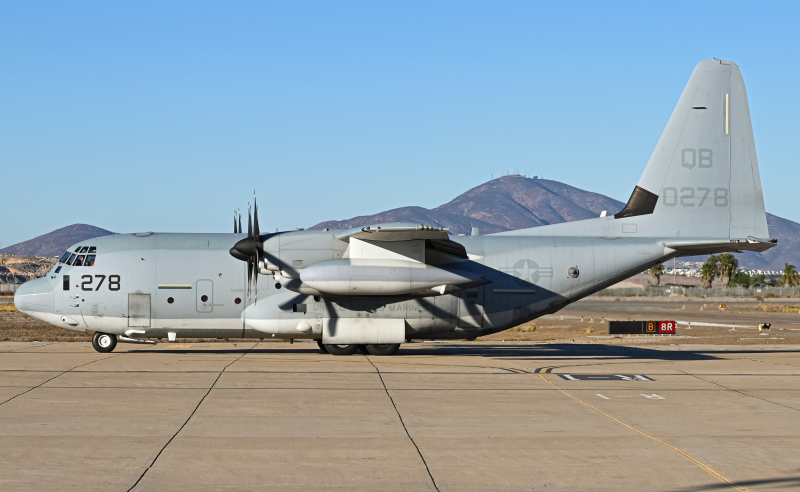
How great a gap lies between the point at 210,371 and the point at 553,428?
10.6 metres

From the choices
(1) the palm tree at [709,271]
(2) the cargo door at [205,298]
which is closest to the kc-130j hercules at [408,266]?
(2) the cargo door at [205,298]

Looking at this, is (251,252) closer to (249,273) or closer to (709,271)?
(249,273)

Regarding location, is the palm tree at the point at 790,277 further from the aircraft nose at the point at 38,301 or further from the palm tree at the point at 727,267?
the aircraft nose at the point at 38,301

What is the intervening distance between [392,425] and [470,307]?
1240 centimetres

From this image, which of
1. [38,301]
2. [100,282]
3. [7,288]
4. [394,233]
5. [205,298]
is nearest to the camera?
[394,233]

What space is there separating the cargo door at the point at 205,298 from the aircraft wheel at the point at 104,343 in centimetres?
351

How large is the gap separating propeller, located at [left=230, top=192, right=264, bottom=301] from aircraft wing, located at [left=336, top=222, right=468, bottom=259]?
250 centimetres

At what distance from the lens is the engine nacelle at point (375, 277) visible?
22.9 m

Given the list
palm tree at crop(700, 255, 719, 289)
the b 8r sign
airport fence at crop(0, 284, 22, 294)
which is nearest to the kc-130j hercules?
the b 8r sign

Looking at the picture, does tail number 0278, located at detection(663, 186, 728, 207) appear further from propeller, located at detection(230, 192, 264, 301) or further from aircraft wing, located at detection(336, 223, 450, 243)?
propeller, located at detection(230, 192, 264, 301)

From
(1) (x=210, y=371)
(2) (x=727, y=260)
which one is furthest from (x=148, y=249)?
(2) (x=727, y=260)

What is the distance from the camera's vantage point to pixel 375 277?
23281 mm

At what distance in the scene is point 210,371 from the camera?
2038 centimetres

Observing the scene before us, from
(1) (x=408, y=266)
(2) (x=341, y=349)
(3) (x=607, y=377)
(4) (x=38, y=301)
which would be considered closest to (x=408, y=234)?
(1) (x=408, y=266)
